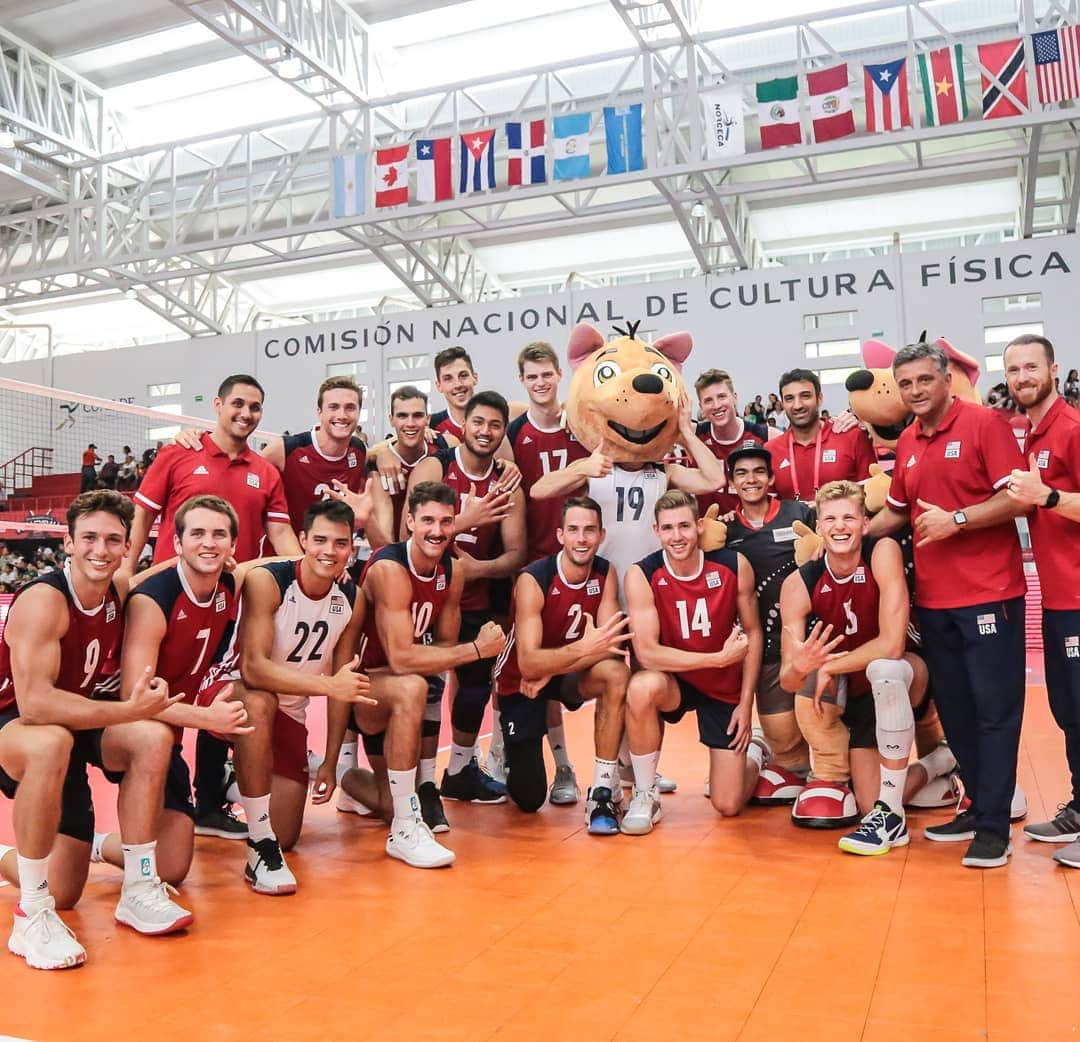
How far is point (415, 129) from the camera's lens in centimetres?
1634

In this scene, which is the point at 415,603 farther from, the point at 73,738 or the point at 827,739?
the point at 827,739

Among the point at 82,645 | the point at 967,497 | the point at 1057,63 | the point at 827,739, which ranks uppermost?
the point at 1057,63

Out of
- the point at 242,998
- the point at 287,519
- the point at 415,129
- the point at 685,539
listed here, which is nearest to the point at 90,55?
the point at 415,129

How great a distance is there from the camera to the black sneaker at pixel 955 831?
4238 millimetres

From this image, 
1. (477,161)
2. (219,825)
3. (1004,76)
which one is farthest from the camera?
(477,161)

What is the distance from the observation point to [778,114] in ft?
43.0

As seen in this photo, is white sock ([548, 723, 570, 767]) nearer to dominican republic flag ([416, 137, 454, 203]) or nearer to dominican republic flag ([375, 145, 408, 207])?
dominican republic flag ([416, 137, 454, 203])

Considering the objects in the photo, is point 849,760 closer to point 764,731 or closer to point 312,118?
point 764,731

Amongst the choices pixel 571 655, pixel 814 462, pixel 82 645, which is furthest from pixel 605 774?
pixel 82 645

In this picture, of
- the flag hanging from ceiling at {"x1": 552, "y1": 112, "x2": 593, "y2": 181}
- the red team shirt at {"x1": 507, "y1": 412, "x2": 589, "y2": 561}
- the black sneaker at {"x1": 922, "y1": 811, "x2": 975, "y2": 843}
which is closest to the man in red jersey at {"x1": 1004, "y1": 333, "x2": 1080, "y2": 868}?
the black sneaker at {"x1": 922, "y1": 811, "x2": 975, "y2": 843}

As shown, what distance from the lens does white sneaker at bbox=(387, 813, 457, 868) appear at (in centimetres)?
404

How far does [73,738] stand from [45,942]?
1.95 ft

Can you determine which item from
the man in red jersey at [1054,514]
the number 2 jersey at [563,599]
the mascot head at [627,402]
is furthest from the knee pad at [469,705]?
the man in red jersey at [1054,514]

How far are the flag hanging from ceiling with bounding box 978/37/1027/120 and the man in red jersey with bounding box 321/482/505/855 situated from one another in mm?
10599
